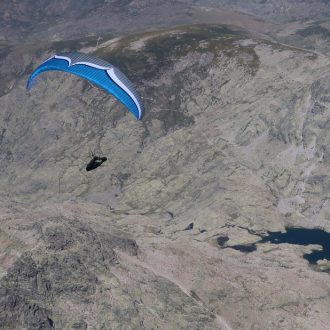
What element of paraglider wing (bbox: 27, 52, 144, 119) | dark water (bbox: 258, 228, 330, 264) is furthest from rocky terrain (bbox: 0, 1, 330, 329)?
paraglider wing (bbox: 27, 52, 144, 119)

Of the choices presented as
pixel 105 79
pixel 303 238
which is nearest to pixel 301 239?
pixel 303 238

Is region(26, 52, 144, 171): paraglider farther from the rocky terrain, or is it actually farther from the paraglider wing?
the rocky terrain

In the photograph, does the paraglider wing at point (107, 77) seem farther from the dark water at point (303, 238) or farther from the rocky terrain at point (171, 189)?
the dark water at point (303, 238)

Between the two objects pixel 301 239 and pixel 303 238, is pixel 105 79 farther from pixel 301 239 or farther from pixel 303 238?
pixel 303 238

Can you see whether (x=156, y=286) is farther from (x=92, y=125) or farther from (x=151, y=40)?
(x=151, y=40)

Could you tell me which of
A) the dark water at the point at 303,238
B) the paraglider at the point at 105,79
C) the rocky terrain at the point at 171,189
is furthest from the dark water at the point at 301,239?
the paraglider at the point at 105,79

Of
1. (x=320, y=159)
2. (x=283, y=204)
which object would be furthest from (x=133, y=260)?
(x=320, y=159)
